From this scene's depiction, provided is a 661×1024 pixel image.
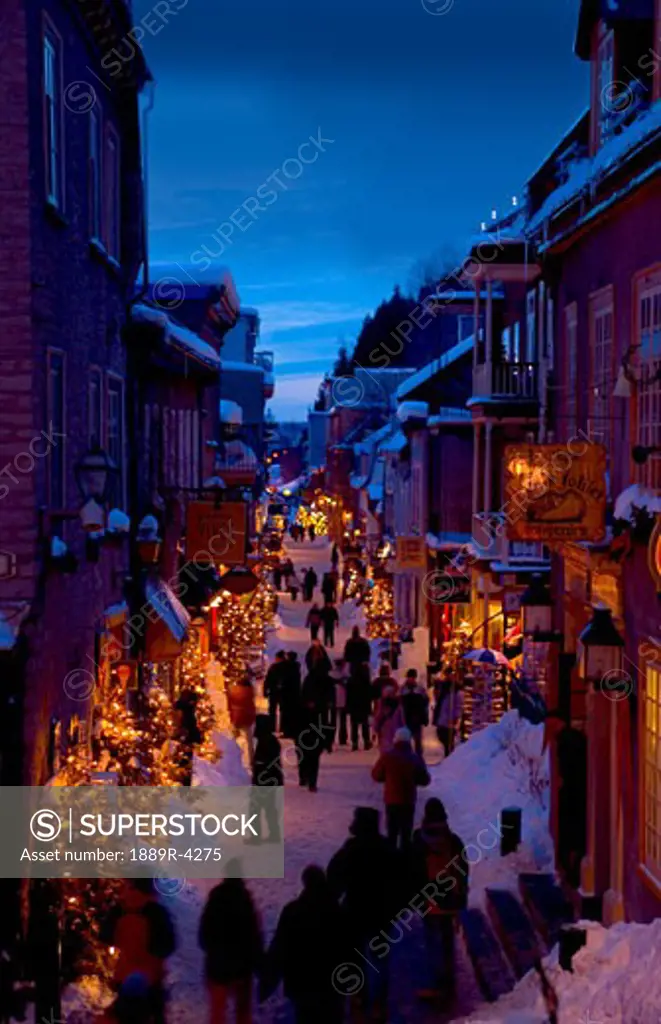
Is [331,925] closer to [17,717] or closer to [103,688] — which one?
[17,717]

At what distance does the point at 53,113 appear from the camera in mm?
12484

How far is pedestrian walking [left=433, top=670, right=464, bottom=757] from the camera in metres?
21.0

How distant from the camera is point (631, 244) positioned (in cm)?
1176

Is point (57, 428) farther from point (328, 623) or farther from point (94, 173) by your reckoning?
point (328, 623)

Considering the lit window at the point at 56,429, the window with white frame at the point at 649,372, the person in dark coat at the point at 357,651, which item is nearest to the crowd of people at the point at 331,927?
the window with white frame at the point at 649,372

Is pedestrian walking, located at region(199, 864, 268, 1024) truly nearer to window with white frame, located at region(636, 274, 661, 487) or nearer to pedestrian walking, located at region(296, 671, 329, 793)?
window with white frame, located at region(636, 274, 661, 487)

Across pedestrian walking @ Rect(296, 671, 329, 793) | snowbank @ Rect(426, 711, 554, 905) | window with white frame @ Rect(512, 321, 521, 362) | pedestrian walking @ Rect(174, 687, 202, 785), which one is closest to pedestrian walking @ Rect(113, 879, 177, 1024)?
snowbank @ Rect(426, 711, 554, 905)

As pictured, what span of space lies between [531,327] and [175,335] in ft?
26.1

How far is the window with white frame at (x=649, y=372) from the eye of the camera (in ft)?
35.9

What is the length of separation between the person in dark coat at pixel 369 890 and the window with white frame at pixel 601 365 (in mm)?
4425

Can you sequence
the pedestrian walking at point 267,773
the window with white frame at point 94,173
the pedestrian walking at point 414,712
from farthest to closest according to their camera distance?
the pedestrian walking at point 414,712 → the pedestrian walking at point 267,773 → the window with white frame at point 94,173

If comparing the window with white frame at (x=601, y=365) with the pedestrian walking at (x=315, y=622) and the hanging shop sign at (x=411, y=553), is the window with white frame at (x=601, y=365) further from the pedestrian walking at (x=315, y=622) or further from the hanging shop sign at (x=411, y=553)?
the pedestrian walking at (x=315, y=622)

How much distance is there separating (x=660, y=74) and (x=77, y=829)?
7800 mm

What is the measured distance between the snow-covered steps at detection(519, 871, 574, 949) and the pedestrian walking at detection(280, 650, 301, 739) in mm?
7013
